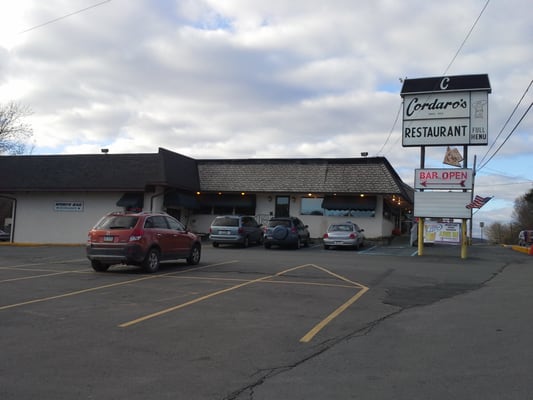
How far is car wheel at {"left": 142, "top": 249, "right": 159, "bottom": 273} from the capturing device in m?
14.4

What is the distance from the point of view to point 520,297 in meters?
11.3

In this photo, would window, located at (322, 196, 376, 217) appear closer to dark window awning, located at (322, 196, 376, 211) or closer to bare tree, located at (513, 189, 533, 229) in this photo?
dark window awning, located at (322, 196, 376, 211)

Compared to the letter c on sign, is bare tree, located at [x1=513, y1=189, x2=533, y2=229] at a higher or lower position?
lower

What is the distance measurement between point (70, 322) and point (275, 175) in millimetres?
25664

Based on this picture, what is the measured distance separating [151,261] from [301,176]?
751 inches

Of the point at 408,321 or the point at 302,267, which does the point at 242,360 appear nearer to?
the point at 408,321

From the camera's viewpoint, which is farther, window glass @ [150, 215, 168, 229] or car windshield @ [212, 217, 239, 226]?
car windshield @ [212, 217, 239, 226]

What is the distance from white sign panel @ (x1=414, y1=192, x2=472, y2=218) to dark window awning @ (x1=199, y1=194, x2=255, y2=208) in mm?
13040

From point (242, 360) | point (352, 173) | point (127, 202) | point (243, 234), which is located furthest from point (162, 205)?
point (242, 360)

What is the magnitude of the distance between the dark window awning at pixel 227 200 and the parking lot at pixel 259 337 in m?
20.0

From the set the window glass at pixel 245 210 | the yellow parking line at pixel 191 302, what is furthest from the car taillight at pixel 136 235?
the window glass at pixel 245 210

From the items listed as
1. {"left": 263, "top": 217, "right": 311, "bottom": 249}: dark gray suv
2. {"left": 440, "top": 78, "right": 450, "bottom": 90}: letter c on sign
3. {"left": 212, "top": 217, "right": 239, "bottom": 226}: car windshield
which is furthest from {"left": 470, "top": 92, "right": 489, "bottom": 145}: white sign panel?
{"left": 212, "top": 217, "right": 239, "bottom": 226}: car windshield

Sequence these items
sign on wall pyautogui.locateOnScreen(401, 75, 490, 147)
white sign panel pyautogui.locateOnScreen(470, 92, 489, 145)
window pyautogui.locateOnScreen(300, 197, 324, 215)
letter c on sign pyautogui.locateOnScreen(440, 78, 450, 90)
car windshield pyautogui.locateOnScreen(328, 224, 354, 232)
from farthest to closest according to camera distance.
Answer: window pyautogui.locateOnScreen(300, 197, 324, 215) < car windshield pyautogui.locateOnScreen(328, 224, 354, 232) < letter c on sign pyautogui.locateOnScreen(440, 78, 450, 90) < sign on wall pyautogui.locateOnScreen(401, 75, 490, 147) < white sign panel pyautogui.locateOnScreen(470, 92, 489, 145)

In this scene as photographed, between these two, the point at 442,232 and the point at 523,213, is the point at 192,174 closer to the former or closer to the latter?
the point at 442,232
